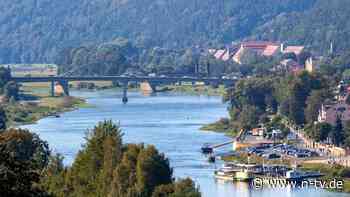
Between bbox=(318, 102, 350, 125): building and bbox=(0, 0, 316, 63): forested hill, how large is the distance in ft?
237

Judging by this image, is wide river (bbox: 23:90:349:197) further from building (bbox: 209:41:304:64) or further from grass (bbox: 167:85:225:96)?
building (bbox: 209:41:304:64)

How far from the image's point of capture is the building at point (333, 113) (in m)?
40.5

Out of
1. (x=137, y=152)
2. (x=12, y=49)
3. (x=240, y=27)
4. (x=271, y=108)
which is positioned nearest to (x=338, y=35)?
(x=240, y=27)

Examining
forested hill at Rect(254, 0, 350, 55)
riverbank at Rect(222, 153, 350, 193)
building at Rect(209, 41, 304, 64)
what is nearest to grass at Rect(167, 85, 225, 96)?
building at Rect(209, 41, 304, 64)

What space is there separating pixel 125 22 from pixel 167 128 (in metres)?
91.8

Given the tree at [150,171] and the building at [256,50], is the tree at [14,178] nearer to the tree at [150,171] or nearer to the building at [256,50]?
the tree at [150,171]

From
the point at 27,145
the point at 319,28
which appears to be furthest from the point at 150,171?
the point at 319,28

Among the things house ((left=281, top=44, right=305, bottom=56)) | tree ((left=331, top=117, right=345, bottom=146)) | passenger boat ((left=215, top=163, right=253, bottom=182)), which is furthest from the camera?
house ((left=281, top=44, right=305, bottom=56))

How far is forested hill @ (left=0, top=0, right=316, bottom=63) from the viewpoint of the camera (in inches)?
4803

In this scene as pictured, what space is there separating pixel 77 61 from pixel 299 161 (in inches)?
2063

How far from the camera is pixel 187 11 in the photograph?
13200cm

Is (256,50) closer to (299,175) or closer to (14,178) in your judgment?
(299,175)

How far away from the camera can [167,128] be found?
41531 mm

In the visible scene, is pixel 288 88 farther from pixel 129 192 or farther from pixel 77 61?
pixel 77 61
